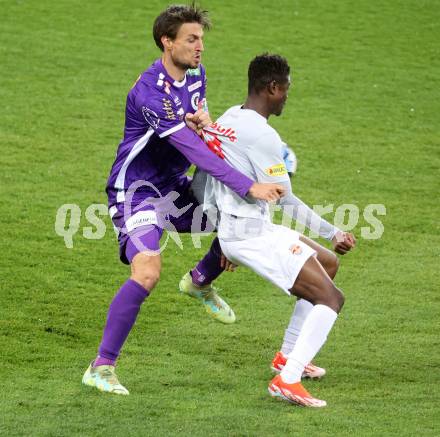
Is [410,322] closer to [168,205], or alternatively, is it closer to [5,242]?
[168,205]

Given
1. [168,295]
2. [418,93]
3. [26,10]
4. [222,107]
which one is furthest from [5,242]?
[26,10]

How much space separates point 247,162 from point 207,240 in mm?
3629

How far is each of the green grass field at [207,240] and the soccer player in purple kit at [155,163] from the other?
546 mm

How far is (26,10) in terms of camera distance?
16.4 meters

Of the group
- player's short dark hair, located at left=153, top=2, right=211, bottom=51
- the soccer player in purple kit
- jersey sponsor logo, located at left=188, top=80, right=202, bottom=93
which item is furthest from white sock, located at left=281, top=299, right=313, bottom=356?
player's short dark hair, located at left=153, top=2, right=211, bottom=51

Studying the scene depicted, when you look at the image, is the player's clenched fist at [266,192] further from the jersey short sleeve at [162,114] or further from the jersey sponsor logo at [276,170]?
the jersey short sleeve at [162,114]

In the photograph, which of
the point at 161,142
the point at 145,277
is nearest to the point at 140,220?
the point at 145,277

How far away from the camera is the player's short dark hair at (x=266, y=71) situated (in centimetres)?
624

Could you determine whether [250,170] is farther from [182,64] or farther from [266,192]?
[182,64]

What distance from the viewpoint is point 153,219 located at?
654 centimetres

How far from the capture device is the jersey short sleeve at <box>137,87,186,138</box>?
6277 mm

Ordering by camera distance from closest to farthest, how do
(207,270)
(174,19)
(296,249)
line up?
1. (296,249)
2. (174,19)
3. (207,270)

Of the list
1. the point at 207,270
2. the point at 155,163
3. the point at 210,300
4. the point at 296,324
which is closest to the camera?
the point at 155,163

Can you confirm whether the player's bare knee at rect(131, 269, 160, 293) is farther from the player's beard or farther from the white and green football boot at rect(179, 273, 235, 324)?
the player's beard
